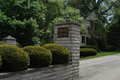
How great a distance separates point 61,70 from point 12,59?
239cm

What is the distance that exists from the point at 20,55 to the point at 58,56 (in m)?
1.92

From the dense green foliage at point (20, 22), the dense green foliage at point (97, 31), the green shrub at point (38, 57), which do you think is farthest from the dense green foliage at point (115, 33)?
the green shrub at point (38, 57)

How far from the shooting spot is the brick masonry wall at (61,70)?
13.4ft

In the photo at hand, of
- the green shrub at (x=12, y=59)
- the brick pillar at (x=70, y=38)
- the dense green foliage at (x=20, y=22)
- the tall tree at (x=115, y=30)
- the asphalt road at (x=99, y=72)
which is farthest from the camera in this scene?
the tall tree at (x=115, y=30)

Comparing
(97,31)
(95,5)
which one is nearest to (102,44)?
(97,31)

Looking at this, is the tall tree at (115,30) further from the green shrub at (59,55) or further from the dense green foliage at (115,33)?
the green shrub at (59,55)

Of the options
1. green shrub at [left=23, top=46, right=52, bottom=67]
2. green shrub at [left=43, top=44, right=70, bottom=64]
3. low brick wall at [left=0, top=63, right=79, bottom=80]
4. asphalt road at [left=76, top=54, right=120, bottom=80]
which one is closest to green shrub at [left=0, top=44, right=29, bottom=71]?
low brick wall at [left=0, top=63, right=79, bottom=80]

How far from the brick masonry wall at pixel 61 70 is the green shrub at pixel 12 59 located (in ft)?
0.58

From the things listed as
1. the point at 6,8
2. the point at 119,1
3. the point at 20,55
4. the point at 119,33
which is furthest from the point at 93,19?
the point at 20,55

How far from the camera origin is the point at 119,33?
32906 millimetres

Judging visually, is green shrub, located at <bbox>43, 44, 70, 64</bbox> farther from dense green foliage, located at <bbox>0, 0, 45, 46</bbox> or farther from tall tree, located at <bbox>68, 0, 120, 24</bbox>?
tall tree, located at <bbox>68, 0, 120, 24</bbox>

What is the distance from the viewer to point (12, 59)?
3904 mm

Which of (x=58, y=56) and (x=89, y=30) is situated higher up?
(x=89, y=30)

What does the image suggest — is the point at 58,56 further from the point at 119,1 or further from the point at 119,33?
the point at 119,1
